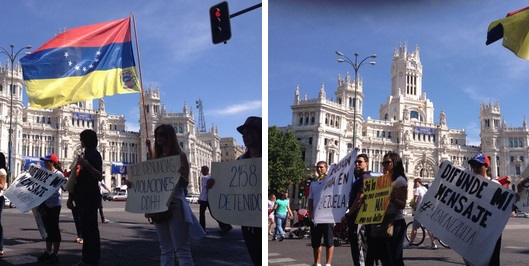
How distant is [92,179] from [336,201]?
246 cm

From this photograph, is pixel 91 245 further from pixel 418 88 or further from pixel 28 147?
pixel 418 88

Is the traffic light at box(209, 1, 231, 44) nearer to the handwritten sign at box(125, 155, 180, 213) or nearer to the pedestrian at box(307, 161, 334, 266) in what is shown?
the pedestrian at box(307, 161, 334, 266)

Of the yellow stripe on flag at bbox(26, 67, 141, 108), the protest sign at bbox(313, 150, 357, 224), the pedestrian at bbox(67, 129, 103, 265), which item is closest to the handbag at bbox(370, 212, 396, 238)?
the protest sign at bbox(313, 150, 357, 224)

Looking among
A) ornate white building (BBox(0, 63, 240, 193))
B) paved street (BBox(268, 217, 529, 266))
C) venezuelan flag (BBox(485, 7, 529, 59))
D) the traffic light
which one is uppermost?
ornate white building (BBox(0, 63, 240, 193))

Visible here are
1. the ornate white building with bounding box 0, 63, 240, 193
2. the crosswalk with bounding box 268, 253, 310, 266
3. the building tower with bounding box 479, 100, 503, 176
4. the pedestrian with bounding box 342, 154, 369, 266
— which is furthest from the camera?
the ornate white building with bounding box 0, 63, 240, 193

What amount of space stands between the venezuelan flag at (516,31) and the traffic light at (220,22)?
5.18 meters

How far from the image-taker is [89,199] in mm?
5840

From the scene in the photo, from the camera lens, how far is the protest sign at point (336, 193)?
6117 millimetres

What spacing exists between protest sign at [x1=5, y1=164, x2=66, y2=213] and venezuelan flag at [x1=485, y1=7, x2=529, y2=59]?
16.5ft

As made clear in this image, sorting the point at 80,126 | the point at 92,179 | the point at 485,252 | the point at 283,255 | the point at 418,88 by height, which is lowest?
the point at 283,255

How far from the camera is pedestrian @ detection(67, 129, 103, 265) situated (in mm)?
5734

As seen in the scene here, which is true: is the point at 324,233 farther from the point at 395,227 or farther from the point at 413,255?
the point at 413,255

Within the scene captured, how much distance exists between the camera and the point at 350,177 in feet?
20.0

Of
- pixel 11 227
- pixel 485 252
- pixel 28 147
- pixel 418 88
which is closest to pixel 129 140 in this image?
pixel 28 147
